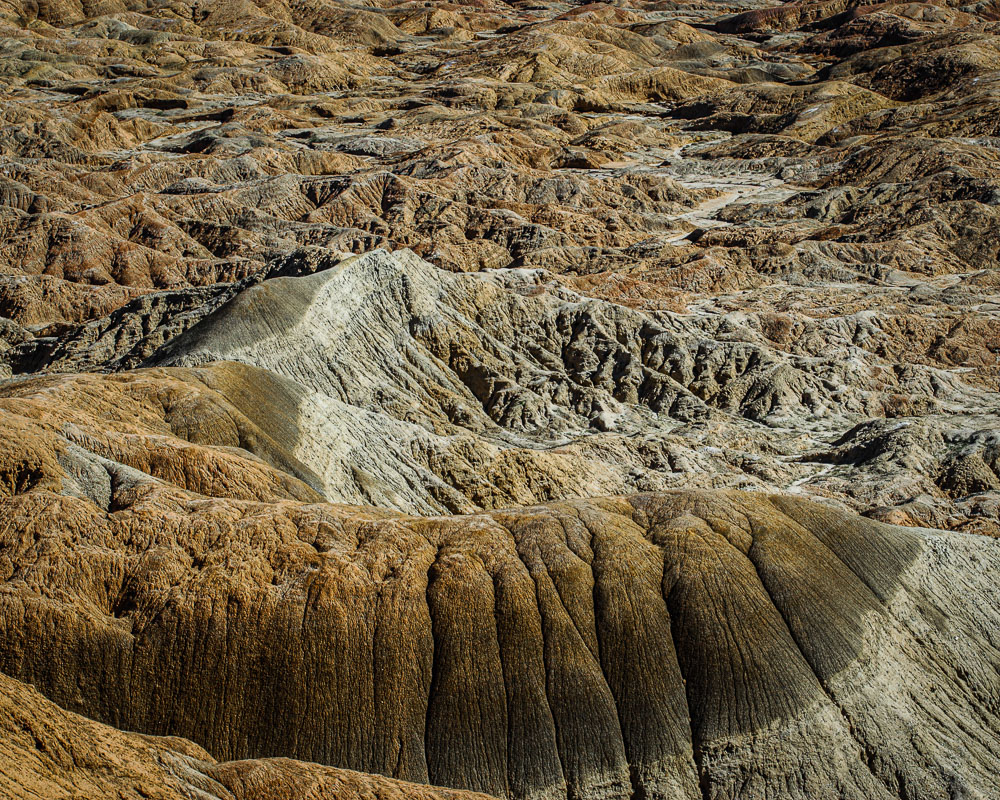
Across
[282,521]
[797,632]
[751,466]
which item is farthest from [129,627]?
[751,466]

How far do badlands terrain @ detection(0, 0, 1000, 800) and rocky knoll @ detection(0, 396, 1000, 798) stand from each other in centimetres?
8

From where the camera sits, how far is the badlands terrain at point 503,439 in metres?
17.4

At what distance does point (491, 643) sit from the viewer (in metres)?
18.7

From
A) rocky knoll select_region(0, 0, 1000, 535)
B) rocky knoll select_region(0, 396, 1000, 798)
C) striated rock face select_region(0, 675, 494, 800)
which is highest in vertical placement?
striated rock face select_region(0, 675, 494, 800)

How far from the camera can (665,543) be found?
21.0 metres

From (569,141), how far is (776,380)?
63249mm

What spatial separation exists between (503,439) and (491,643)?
25.7m

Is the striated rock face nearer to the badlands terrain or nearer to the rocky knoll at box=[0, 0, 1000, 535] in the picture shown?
the badlands terrain

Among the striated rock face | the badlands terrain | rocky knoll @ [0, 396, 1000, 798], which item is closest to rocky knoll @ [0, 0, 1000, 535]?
the badlands terrain

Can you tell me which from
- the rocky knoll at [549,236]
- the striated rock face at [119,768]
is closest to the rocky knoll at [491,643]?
the striated rock face at [119,768]

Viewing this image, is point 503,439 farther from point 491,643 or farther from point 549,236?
point 549,236

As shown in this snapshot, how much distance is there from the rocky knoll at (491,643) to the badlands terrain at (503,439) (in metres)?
0.08

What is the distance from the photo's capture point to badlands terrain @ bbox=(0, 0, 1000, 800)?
17.4 m

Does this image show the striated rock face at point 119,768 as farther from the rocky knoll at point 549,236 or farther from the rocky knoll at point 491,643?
the rocky knoll at point 549,236
